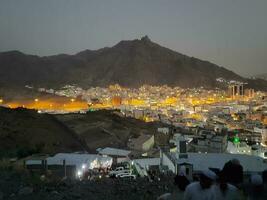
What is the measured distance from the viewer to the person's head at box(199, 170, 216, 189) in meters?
3.77

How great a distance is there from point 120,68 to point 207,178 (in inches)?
5352

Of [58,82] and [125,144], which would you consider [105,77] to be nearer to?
[58,82]

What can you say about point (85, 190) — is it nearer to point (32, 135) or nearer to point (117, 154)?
point (117, 154)

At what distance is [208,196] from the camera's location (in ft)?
12.4

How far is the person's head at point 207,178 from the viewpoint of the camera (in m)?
3.77

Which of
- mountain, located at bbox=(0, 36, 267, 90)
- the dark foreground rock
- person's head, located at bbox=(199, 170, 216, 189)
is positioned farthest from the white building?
mountain, located at bbox=(0, 36, 267, 90)

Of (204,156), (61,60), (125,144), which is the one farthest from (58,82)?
(204,156)

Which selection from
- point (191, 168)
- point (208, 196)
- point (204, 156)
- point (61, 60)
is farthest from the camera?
point (61, 60)

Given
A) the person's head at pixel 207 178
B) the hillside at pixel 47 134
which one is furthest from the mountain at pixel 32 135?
the person's head at pixel 207 178

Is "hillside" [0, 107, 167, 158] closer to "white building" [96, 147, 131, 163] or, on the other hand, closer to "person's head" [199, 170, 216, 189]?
"white building" [96, 147, 131, 163]

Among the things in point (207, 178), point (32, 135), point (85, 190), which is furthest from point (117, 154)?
point (207, 178)

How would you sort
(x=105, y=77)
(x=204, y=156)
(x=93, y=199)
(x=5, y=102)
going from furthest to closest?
1. (x=105, y=77)
2. (x=5, y=102)
3. (x=204, y=156)
4. (x=93, y=199)

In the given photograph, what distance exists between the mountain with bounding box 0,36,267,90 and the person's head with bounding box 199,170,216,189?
4406 inches

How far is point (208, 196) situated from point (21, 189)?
174 inches
